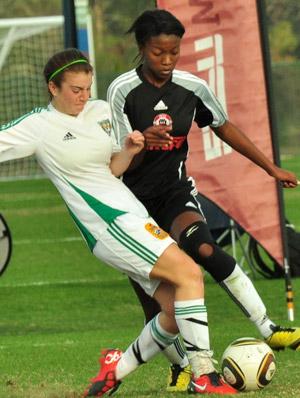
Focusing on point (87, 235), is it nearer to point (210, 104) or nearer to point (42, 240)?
point (210, 104)

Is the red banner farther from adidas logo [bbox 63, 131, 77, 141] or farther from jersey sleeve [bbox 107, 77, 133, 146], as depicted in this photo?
adidas logo [bbox 63, 131, 77, 141]

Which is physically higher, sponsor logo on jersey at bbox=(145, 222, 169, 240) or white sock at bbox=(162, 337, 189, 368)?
sponsor logo on jersey at bbox=(145, 222, 169, 240)

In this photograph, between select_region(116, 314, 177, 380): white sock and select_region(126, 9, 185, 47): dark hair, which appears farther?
select_region(126, 9, 185, 47): dark hair

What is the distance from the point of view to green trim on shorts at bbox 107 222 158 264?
7.60 meters

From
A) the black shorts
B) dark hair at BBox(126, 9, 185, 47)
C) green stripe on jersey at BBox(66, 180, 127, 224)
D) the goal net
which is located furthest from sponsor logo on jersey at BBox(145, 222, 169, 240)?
the goal net

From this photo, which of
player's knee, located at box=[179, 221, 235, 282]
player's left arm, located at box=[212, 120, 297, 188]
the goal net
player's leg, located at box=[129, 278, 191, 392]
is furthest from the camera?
the goal net

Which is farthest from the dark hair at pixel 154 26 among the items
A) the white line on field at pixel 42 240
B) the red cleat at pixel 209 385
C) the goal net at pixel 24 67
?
the goal net at pixel 24 67

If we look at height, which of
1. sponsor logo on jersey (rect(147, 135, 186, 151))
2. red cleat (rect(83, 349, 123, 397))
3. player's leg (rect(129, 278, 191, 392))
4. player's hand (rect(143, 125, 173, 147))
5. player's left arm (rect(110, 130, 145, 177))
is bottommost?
player's leg (rect(129, 278, 191, 392))

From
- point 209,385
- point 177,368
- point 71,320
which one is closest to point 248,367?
point 209,385

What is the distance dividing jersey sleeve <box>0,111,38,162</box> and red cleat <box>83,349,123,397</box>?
3.94 ft

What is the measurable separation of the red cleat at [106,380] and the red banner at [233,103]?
13.0ft

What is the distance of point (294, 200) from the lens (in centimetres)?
2612

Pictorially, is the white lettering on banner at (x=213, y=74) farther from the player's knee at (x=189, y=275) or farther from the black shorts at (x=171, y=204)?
the player's knee at (x=189, y=275)

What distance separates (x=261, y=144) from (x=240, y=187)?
38cm
